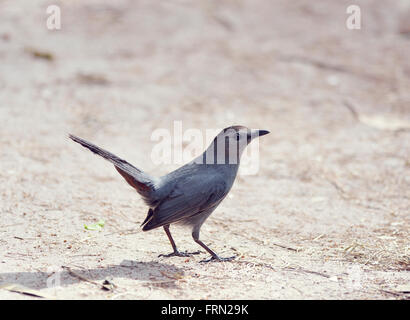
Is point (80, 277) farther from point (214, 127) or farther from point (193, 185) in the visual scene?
point (214, 127)

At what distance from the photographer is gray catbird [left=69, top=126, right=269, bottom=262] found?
425cm

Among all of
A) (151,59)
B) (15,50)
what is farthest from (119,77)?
(15,50)

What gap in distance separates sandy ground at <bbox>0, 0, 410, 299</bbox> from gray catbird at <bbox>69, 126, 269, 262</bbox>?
1.23 feet

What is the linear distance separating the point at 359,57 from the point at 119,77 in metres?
4.42

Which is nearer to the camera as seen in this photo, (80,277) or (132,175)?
(80,277)

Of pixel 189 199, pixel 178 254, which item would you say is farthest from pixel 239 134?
pixel 178 254

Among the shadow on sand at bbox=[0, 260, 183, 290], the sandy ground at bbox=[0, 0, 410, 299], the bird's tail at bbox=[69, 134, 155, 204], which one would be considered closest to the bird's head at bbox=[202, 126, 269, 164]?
A: the bird's tail at bbox=[69, 134, 155, 204]

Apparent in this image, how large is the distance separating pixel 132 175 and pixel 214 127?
346 centimetres

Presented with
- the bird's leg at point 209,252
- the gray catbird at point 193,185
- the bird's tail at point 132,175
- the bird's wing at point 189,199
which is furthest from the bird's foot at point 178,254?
the bird's tail at point 132,175

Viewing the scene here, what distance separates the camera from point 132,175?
13.8ft

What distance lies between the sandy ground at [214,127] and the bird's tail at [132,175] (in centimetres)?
54

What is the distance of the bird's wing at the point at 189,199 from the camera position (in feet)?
13.9

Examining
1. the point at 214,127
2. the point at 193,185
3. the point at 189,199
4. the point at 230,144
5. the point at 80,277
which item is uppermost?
the point at 214,127

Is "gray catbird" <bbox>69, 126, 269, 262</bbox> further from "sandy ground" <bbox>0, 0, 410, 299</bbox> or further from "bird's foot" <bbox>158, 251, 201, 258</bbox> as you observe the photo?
"sandy ground" <bbox>0, 0, 410, 299</bbox>
